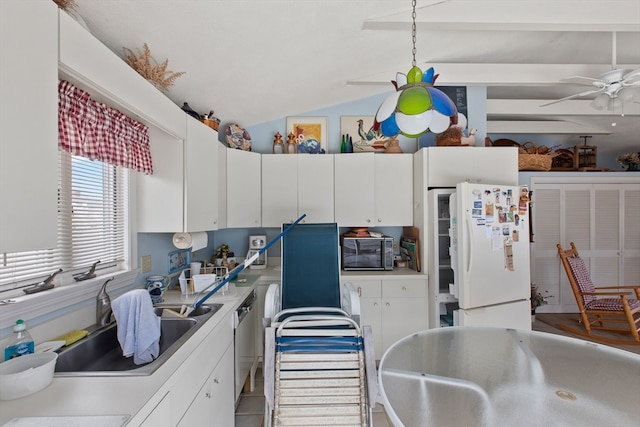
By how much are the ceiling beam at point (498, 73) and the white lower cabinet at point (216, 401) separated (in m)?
2.65

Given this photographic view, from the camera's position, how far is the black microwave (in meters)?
2.97

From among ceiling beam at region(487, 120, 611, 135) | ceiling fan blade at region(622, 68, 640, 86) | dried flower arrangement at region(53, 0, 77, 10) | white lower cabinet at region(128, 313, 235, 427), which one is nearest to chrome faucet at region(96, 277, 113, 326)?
white lower cabinet at region(128, 313, 235, 427)

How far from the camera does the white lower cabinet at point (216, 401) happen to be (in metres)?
1.25

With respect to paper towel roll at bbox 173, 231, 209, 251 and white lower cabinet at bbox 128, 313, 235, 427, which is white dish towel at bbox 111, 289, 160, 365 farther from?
paper towel roll at bbox 173, 231, 209, 251

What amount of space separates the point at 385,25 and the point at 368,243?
1.89m

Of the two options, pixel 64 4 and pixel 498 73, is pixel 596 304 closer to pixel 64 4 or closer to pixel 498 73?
pixel 498 73

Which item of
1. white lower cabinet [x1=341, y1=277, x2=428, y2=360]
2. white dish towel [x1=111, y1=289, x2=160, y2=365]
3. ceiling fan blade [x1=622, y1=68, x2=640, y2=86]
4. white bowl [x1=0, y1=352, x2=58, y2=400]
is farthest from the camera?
white lower cabinet [x1=341, y1=277, x2=428, y2=360]

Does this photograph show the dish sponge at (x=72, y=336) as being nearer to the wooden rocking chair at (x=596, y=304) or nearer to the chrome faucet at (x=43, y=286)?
the chrome faucet at (x=43, y=286)

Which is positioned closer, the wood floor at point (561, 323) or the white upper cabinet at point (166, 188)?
the white upper cabinet at point (166, 188)

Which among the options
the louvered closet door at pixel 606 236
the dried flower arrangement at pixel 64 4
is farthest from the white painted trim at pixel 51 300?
the louvered closet door at pixel 606 236

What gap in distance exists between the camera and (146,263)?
197 centimetres

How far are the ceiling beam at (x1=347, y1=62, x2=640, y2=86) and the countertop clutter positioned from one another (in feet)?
8.80

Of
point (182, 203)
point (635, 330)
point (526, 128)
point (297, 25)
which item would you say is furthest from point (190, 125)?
point (635, 330)

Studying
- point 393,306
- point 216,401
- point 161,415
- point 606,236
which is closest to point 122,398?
point 161,415
